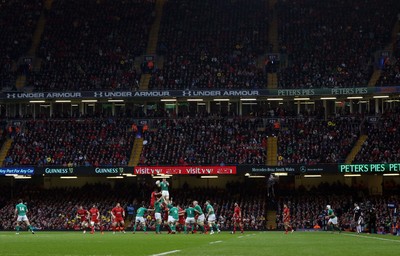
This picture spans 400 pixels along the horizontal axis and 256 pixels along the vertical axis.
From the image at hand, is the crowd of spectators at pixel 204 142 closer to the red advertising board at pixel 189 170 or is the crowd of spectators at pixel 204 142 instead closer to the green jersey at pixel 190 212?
the red advertising board at pixel 189 170

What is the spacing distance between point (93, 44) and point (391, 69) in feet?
90.7

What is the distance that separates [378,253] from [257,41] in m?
53.4

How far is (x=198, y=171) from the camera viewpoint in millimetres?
61219

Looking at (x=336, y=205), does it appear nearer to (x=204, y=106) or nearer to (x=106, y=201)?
(x=204, y=106)

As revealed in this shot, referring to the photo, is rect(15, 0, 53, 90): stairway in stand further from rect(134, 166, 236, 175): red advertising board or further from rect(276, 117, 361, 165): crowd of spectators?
rect(276, 117, 361, 165): crowd of spectators

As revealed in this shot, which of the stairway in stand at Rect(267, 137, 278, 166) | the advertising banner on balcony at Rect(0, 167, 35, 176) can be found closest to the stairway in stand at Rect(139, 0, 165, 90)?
the stairway in stand at Rect(267, 137, 278, 166)

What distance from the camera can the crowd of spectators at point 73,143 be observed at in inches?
2532

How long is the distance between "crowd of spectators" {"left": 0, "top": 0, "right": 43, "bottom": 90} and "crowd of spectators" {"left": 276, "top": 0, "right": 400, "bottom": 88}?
24273 millimetres

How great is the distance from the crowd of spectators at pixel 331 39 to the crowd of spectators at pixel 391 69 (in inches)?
47.6

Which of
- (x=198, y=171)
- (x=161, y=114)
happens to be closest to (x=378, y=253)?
(x=198, y=171)

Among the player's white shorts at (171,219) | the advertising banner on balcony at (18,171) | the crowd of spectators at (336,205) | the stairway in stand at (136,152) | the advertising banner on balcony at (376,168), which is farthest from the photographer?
the stairway in stand at (136,152)

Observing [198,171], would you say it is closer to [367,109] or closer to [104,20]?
[367,109]

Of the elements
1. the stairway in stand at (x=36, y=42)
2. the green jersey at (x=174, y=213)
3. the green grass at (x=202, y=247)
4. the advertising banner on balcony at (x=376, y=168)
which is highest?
the stairway in stand at (x=36, y=42)


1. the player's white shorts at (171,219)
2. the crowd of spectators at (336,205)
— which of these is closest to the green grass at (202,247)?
the player's white shorts at (171,219)
